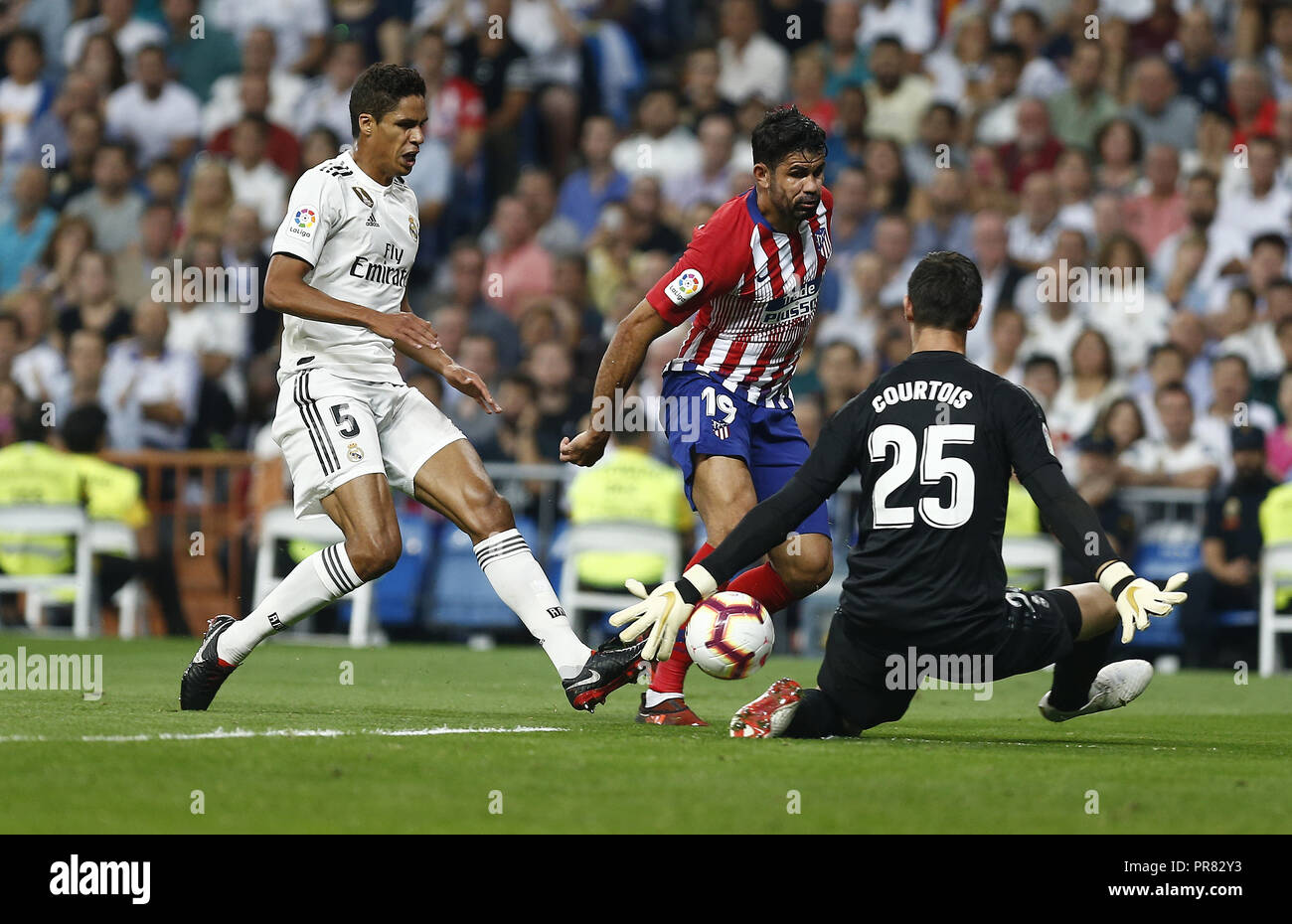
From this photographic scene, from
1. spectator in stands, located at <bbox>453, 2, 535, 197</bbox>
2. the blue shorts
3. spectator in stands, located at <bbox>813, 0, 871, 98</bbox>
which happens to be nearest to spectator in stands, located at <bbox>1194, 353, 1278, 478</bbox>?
spectator in stands, located at <bbox>813, 0, 871, 98</bbox>

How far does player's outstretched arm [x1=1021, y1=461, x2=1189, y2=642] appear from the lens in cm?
612

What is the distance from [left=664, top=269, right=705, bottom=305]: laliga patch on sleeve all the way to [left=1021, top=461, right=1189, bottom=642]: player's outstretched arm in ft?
5.83

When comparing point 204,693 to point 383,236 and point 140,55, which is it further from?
point 140,55

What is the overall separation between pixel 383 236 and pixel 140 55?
11161 mm

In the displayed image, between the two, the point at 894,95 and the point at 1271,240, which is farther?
the point at 894,95

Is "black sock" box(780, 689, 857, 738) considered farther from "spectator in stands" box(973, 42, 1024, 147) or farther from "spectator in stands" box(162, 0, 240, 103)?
"spectator in stands" box(162, 0, 240, 103)

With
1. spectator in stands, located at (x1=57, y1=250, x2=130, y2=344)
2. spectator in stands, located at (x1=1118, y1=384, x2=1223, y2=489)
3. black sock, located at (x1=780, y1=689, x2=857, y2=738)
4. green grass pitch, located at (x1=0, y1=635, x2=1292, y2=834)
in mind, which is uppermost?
spectator in stands, located at (x1=57, y1=250, x2=130, y2=344)

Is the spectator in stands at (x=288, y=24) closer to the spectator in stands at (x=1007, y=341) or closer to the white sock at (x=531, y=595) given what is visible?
the spectator in stands at (x=1007, y=341)

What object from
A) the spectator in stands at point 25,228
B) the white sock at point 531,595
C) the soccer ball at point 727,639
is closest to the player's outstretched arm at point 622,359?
the white sock at point 531,595

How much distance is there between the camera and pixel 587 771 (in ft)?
19.5

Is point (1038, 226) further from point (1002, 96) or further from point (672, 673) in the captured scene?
point (672, 673)

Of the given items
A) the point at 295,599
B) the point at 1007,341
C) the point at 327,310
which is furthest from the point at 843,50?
the point at 295,599

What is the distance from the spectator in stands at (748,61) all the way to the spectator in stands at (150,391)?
5.85 meters

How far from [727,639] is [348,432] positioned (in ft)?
6.41
